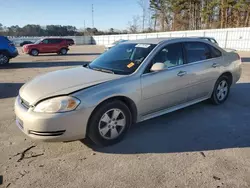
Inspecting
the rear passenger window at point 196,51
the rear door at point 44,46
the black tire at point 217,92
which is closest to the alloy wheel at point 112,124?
the rear passenger window at point 196,51

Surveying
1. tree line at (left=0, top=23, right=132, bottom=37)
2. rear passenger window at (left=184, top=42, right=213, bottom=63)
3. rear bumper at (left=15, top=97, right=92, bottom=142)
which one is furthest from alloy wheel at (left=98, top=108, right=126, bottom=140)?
tree line at (left=0, top=23, right=132, bottom=37)

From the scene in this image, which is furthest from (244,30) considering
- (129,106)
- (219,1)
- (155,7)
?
(155,7)

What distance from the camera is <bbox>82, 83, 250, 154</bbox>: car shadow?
11.0 ft

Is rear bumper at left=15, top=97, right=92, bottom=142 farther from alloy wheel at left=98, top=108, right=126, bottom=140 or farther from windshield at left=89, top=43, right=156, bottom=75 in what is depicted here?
windshield at left=89, top=43, right=156, bottom=75

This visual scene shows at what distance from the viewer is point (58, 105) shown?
2.92 m

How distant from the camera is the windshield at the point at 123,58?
12.3 feet

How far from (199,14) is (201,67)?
130 feet

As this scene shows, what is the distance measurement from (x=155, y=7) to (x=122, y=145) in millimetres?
47858

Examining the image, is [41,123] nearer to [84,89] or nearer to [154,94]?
[84,89]

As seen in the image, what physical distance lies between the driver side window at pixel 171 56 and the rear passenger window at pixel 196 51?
0.21 m

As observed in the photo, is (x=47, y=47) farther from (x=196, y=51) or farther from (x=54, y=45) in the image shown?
(x=196, y=51)

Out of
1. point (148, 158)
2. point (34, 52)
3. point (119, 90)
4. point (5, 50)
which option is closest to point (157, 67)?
point (119, 90)

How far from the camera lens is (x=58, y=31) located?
67188mm

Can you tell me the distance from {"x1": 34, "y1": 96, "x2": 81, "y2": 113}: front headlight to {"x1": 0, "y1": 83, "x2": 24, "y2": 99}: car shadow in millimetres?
3992
